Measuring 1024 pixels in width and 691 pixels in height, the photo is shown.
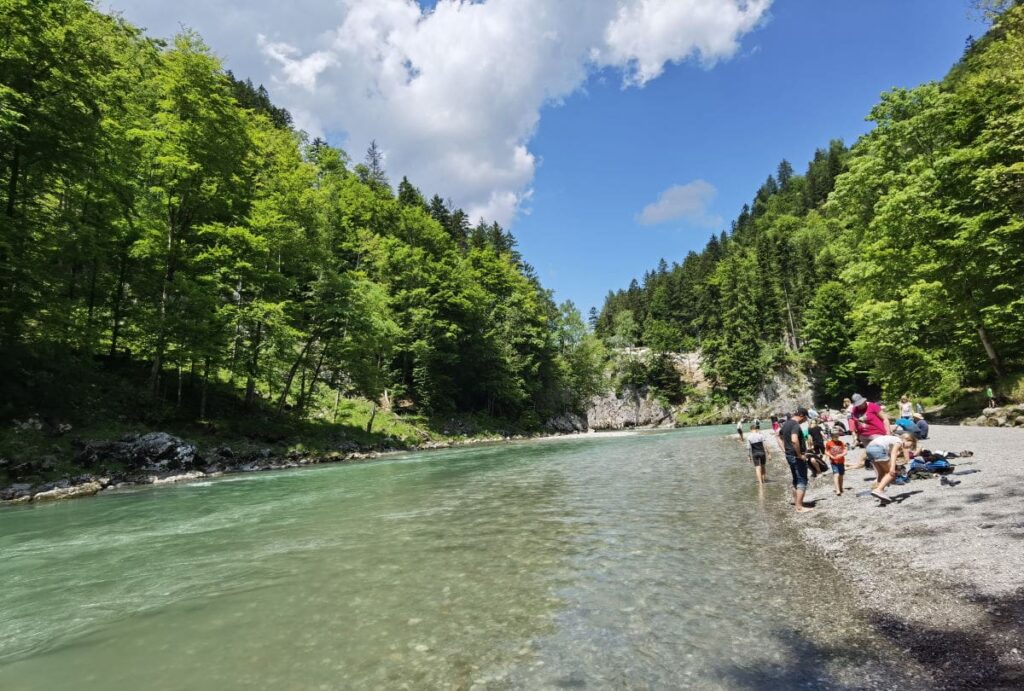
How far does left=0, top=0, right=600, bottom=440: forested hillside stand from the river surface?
1148cm

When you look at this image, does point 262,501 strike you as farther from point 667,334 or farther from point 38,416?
point 667,334

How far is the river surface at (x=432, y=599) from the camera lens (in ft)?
16.5

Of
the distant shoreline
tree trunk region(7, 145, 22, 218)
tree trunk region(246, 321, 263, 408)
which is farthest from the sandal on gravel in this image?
tree trunk region(246, 321, 263, 408)

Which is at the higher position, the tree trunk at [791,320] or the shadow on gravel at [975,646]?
the tree trunk at [791,320]

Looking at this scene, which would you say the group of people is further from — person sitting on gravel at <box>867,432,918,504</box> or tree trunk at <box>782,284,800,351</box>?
tree trunk at <box>782,284,800,351</box>

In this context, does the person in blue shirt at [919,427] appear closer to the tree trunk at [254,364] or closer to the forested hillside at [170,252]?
the forested hillside at [170,252]

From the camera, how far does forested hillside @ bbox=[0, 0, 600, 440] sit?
63.1 ft

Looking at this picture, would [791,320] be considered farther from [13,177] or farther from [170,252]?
[13,177]

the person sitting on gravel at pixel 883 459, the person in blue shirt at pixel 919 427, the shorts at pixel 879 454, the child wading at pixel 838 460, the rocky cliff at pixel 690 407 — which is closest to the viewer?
the person sitting on gravel at pixel 883 459

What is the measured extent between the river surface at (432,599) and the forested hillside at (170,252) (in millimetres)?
11479

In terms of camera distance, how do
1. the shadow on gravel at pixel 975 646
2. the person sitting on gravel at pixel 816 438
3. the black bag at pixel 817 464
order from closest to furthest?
the shadow on gravel at pixel 975 646
the black bag at pixel 817 464
the person sitting on gravel at pixel 816 438

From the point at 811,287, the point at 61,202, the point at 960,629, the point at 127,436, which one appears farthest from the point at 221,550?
the point at 811,287

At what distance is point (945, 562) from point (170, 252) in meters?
30.9

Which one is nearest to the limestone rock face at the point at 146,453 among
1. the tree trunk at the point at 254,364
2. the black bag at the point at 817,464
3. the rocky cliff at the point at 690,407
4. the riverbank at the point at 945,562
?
the tree trunk at the point at 254,364
